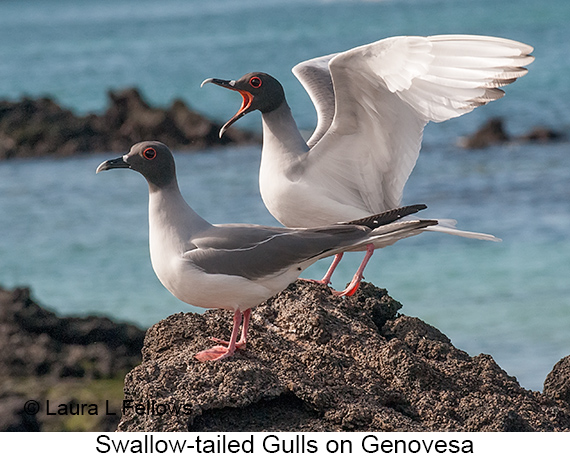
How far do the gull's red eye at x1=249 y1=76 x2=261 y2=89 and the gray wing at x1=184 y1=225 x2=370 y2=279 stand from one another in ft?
4.83

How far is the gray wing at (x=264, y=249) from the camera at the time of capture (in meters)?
5.46

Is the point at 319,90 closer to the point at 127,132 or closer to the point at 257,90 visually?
the point at 257,90

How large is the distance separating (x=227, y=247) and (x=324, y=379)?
3.30 ft

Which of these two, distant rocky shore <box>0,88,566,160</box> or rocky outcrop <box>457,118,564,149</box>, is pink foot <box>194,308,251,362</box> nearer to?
distant rocky shore <box>0,88,566,160</box>

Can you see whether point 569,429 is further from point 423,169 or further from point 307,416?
point 423,169

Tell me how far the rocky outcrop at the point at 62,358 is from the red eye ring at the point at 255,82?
427 cm

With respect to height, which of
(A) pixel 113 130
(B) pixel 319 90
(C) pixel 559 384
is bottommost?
(C) pixel 559 384

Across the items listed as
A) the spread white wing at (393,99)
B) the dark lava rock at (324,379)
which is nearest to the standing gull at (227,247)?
the dark lava rock at (324,379)

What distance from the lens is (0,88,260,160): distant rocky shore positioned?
20.7 metres

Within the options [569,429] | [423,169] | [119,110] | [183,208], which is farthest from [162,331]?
[119,110]

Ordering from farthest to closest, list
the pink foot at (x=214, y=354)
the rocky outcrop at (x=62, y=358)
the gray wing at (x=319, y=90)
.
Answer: the rocky outcrop at (x=62, y=358)
the gray wing at (x=319, y=90)
the pink foot at (x=214, y=354)

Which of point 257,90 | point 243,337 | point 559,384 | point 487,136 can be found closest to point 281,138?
point 257,90

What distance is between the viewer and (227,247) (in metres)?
5.56

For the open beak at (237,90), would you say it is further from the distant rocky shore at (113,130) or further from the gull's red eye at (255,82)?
the distant rocky shore at (113,130)
